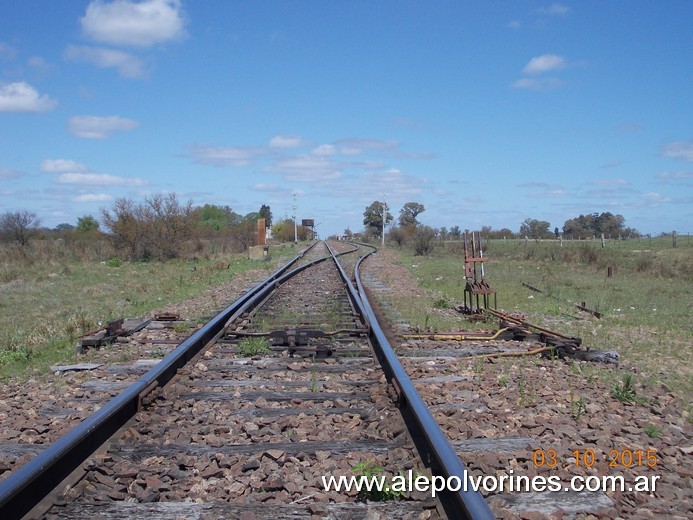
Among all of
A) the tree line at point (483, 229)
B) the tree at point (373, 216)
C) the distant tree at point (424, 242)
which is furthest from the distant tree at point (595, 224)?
the distant tree at point (424, 242)

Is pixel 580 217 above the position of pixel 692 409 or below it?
above

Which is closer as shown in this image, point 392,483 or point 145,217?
point 392,483

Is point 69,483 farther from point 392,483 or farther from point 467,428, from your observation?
point 467,428

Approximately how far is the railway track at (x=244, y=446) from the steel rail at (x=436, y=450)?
11mm

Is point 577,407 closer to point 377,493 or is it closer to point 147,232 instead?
point 377,493

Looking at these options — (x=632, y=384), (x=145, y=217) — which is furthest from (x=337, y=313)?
(x=145, y=217)

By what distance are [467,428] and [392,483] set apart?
3.91ft

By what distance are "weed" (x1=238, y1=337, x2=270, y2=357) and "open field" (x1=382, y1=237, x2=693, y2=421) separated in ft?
9.35

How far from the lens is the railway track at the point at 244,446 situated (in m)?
3.32

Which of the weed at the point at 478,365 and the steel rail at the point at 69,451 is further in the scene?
the weed at the point at 478,365

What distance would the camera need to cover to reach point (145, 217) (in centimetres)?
3167

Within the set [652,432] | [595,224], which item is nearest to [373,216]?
[595,224]

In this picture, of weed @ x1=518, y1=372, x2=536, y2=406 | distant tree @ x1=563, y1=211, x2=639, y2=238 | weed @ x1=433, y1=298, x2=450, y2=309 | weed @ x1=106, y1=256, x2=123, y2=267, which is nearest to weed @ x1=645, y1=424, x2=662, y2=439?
weed @ x1=518, y1=372, x2=536, y2=406

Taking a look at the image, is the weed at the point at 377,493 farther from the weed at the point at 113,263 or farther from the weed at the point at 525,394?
the weed at the point at 113,263
